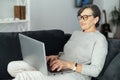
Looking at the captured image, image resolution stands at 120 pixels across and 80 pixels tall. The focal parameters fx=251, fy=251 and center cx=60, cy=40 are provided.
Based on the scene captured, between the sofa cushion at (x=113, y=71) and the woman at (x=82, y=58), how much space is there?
87 mm

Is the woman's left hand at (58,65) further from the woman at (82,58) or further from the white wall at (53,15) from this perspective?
the white wall at (53,15)

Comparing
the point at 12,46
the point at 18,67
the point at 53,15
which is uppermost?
the point at 53,15

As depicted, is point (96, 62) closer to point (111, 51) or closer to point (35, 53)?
point (111, 51)

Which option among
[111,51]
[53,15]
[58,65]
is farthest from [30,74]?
[53,15]

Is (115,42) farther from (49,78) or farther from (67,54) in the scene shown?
(49,78)

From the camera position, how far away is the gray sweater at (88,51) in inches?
71.3

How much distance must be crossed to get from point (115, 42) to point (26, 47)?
2.38 feet

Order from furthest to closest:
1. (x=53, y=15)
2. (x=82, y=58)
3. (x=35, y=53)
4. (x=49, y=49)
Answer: (x=53, y=15), (x=49, y=49), (x=82, y=58), (x=35, y=53)

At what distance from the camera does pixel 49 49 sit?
2428 mm

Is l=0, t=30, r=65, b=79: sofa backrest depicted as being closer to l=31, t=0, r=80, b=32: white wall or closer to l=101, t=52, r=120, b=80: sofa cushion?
l=101, t=52, r=120, b=80: sofa cushion

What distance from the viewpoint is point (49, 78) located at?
1754mm

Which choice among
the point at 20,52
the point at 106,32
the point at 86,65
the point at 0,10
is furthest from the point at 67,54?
the point at 106,32

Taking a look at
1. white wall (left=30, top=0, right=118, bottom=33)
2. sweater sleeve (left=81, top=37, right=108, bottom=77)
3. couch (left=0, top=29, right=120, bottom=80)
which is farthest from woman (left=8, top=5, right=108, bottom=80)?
white wall (left=30, top=0, right=118, bottom=33)

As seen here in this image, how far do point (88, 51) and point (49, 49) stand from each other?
1.93ft
